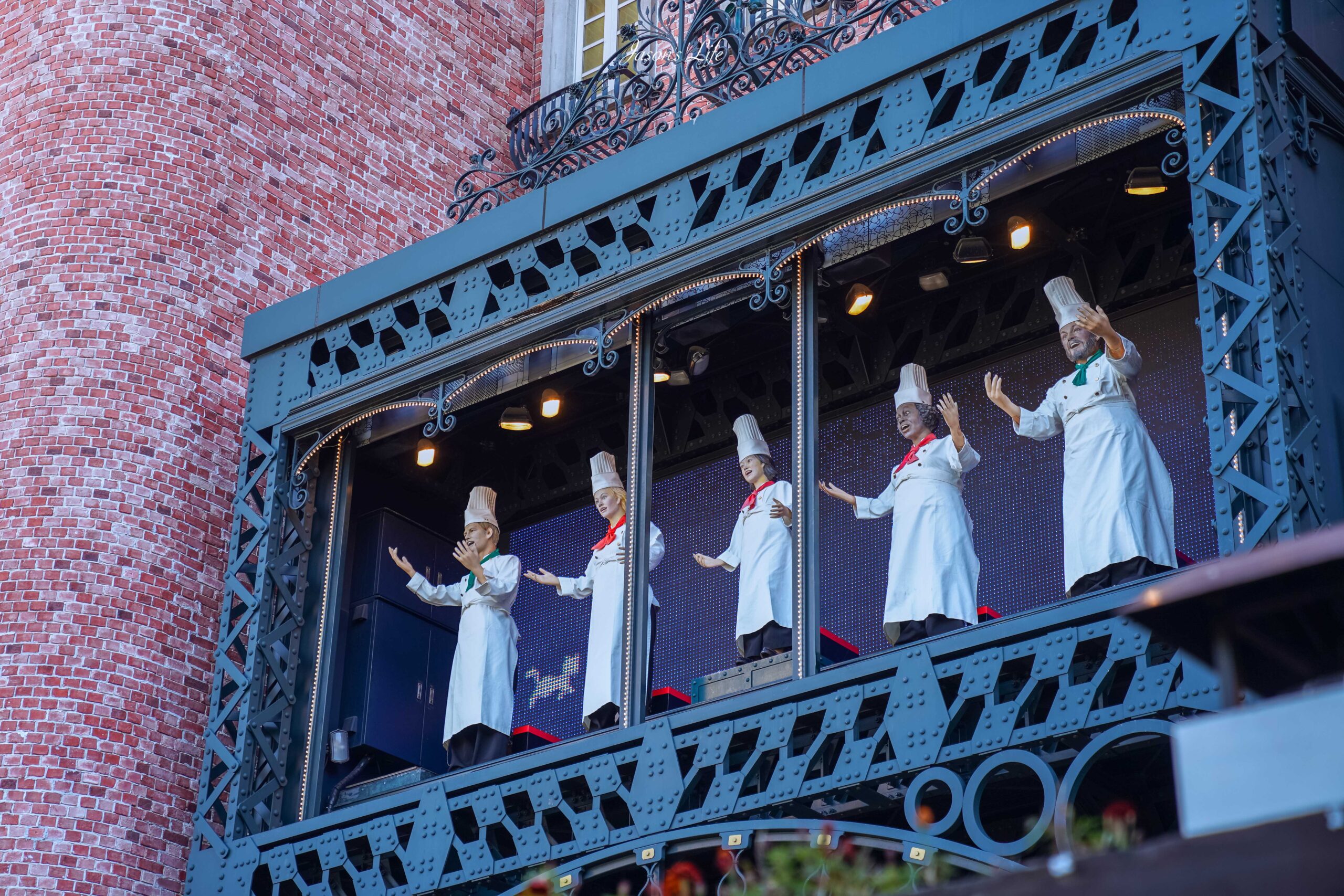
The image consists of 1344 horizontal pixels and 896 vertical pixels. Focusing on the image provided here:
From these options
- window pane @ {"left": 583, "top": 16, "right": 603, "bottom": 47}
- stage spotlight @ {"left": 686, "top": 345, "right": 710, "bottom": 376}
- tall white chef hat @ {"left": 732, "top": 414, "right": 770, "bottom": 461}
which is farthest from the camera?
window pane @ {"left": 583, "top": 16, "right": 603, "bottom": 47}

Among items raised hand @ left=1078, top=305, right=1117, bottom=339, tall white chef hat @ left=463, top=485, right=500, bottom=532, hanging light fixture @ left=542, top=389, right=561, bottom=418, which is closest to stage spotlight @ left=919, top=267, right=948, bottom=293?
raised hand @ left=1078, top=305, right=1117, bottom=339

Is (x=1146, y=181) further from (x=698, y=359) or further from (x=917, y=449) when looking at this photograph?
(x=698, y=359)

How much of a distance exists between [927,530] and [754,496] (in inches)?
54.5

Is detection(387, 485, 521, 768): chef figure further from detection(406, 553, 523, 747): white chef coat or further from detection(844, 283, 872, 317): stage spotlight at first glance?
detection(844, 283, 872, 317): stage spotlight

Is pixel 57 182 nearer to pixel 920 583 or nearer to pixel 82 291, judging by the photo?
pixel 82 291

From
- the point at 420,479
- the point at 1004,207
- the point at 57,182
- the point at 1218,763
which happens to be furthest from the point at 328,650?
the point at 1218,763

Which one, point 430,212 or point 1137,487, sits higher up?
point 430,212

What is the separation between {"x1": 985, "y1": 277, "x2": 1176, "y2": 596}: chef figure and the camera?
35.2ft

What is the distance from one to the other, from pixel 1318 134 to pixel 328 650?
23.0 ft

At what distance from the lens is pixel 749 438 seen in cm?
1307

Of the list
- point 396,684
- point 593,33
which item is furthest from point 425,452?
point 593,33

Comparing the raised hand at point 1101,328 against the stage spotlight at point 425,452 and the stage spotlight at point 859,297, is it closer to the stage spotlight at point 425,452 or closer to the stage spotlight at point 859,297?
the stage spotlight at point 859,297

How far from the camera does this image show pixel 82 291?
588 inches

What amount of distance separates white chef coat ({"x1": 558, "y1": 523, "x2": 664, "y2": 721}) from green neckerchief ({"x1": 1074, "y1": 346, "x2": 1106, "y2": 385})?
268cm
